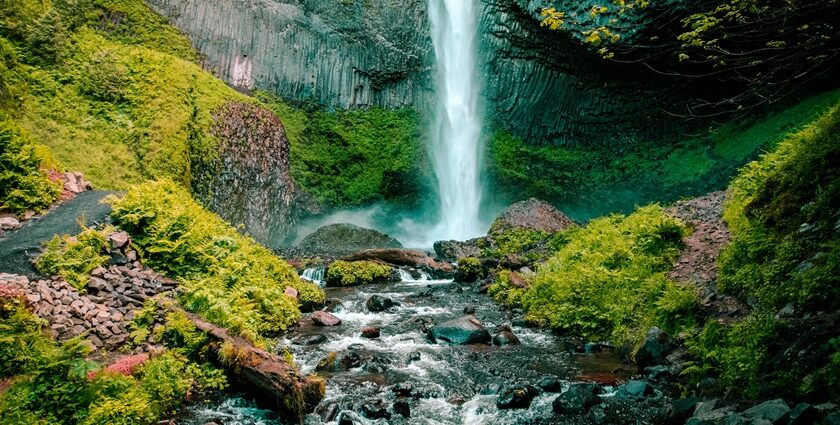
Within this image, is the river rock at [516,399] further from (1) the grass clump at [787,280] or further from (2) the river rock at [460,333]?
(2) the river rock at [460,333]

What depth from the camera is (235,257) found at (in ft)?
33.3

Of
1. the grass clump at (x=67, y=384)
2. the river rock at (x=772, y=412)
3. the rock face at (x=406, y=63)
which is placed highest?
the rock face at (x=406, y=63)

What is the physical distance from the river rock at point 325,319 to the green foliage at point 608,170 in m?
20.9

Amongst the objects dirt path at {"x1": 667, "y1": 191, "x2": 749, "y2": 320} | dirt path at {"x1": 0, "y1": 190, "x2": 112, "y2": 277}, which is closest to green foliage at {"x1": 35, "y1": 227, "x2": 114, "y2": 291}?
dirt path at {"x1": 0, "y1": 190, "x2": 112, "y2": 277}

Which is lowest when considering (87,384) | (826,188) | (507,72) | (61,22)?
(87,384)

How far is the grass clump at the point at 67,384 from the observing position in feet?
16.1

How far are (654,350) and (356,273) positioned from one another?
9.56 meters

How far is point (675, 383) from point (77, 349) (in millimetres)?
6833

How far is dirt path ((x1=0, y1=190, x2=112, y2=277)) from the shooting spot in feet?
24.5

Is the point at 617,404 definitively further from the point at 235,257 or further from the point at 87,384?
the point at 235,257

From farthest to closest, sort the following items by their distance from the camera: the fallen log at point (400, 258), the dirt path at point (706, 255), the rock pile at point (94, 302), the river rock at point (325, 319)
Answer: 1. the fallen log at point (400, 258)
2. the river rock at point (325, 319)
3. the dirt path at point (706, 255)
4. the rock pile at point (94, 302)

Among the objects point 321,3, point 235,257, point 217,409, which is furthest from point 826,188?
point 321,3

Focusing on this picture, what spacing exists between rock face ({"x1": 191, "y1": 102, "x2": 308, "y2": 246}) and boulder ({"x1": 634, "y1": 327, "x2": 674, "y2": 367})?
626 inches

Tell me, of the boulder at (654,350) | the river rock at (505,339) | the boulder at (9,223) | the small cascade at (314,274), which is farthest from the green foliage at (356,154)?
the boulder at (654,350)
